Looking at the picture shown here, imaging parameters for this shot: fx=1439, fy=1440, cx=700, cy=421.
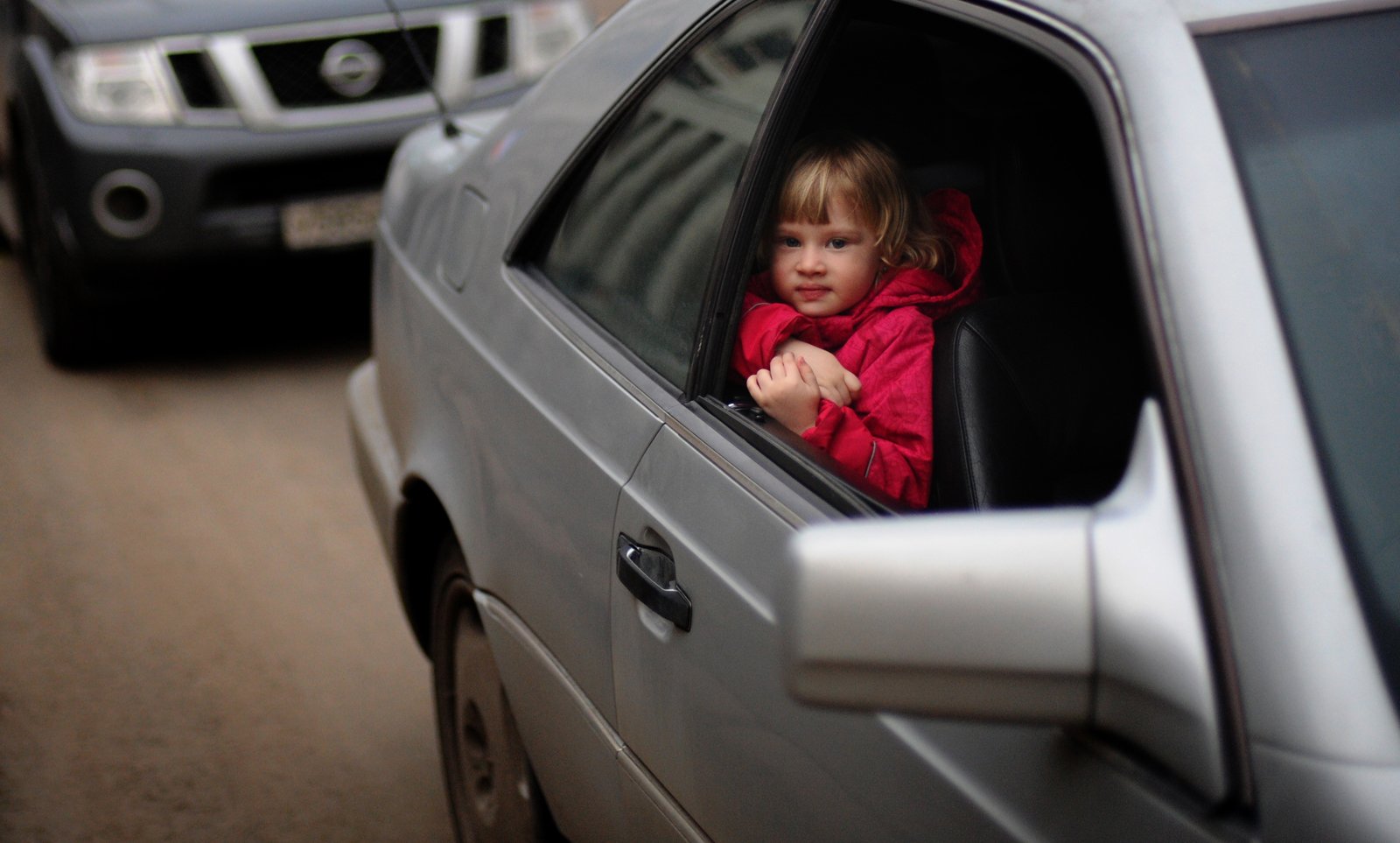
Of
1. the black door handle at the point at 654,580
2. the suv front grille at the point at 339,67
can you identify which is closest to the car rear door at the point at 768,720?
the black door handle at the point at 654,580

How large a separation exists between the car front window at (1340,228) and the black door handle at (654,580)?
0.74 m

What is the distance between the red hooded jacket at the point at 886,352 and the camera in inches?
72.1

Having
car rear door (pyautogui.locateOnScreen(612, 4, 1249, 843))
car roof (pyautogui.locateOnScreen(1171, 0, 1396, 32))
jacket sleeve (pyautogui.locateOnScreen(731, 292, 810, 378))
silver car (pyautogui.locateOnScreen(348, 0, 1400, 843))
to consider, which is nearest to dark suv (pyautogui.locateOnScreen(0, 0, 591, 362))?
silver car (pyautogui.locateOnScreen(348, 0, 1400, 843))

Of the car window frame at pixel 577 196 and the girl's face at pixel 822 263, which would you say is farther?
the girl's face at pixel 822 263

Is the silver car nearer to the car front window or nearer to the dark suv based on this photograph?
the car front window

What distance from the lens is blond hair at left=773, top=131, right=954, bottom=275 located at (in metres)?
2.04

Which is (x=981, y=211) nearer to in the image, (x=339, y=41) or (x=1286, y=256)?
(x=1286, y=256)

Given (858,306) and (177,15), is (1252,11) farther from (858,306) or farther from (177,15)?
(177,15)

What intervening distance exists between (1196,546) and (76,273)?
197 inches

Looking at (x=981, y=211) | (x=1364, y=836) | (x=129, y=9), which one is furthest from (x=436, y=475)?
(x=129, y=9)

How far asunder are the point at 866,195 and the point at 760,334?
1.02 ft

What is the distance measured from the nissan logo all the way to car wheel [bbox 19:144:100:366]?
1124mm

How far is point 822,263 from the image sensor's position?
206 centimetres

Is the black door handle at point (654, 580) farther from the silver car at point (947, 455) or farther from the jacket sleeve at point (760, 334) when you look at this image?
the jacket sleeve at point (760, 334)
